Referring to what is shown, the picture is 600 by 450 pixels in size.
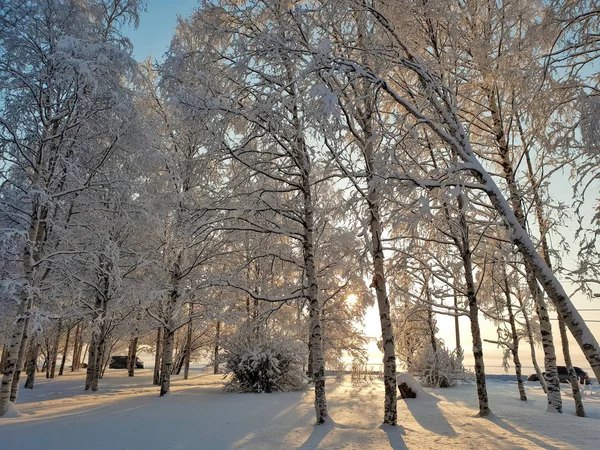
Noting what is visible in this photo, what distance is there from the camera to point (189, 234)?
7891 millimetres

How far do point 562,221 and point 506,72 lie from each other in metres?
4.36

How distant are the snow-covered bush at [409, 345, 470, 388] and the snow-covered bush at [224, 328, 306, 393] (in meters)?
5.45

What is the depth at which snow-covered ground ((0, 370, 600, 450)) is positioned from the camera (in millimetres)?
5547

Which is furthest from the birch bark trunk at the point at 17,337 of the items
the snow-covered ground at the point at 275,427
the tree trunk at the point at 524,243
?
the tree trunk at the point at 524,243

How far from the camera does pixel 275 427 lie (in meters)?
6.79

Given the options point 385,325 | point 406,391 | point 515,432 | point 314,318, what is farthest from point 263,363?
point 515,432

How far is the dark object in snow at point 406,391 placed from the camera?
429 inches

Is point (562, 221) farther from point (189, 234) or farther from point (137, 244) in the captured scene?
point (137, 244)

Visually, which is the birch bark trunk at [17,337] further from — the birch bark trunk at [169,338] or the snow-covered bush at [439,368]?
the snow-covered bush at [439,368]

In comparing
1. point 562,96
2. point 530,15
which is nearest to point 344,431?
point 562,96

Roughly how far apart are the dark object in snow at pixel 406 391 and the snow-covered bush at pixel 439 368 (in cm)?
479

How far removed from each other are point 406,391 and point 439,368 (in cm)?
509

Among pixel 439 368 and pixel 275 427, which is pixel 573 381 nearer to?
pixel 439 368

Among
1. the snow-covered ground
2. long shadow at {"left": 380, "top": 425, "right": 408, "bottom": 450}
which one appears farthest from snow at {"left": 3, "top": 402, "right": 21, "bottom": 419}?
long shadow at {"left": 380, "top": 425, "right": 408, "bottom": 450}
